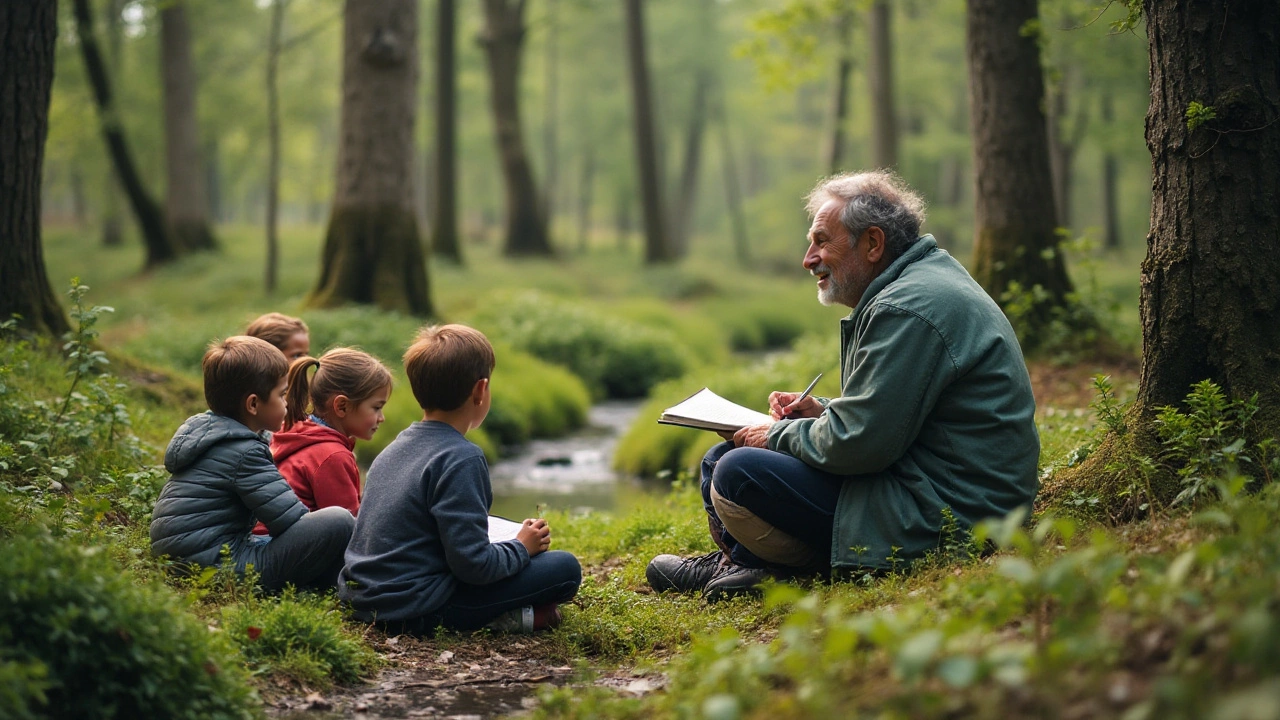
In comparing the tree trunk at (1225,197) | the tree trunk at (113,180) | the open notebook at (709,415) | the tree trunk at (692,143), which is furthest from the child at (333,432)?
the tree trunk at (692,143)

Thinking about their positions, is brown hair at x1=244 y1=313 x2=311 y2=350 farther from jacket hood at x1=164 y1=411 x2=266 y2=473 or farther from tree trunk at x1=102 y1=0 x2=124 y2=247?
tree trunk at x1=102 y1=0 x2=124 y2=247

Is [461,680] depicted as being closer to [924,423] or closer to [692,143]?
[924,423]

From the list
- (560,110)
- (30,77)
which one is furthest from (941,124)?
(30,77)

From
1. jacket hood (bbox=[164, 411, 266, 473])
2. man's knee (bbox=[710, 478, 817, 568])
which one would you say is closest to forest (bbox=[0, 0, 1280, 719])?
man's knee (bbox=[710, 478, 817, 568])

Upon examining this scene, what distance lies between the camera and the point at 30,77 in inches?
249

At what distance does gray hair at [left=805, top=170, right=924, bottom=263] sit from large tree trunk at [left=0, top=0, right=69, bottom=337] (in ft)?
15.4

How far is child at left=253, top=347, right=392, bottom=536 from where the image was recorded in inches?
187

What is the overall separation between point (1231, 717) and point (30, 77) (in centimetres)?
685

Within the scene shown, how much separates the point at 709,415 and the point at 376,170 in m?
8.70

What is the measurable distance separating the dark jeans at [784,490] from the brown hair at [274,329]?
269 centimetres

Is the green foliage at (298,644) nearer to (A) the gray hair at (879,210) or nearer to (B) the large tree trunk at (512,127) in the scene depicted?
(A) the gray hair at (879,210)

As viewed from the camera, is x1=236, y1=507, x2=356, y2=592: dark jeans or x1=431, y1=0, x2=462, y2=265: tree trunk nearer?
x1=236, y1=507, x2=356, y2=592: dark jeans

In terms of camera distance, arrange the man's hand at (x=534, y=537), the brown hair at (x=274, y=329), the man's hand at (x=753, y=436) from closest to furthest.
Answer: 1. the man's hand at (x=534, y=537)
2. the man's hand at (x=753, y=436)
3. the brown hair at (x=274, y=329)

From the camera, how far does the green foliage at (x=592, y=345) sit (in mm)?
14195
